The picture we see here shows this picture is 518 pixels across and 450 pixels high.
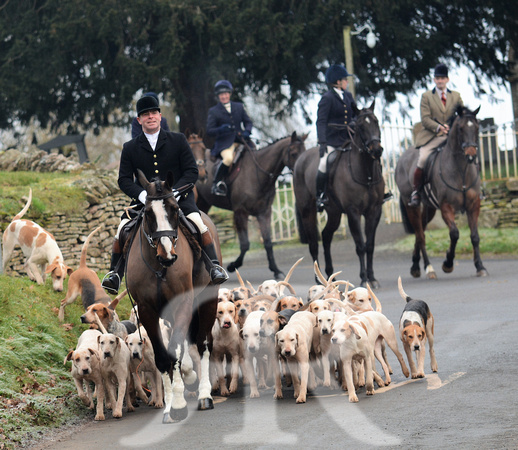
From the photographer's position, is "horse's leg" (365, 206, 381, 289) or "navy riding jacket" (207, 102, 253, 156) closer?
"horse's leg" (365, 206, 381, 289)

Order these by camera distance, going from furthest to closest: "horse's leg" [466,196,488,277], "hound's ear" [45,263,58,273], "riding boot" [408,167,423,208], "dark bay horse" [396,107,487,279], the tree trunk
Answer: the tree trunk, "riding boot" [408,167,423,208], "horse's leg" [466,196,488,277], "dark bay horse" [396,107,487,279], "hound's ear" [45,263,58,273]

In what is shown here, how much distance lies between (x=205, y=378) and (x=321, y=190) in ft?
25.7

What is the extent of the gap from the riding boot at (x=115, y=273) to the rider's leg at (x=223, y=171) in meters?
8.83

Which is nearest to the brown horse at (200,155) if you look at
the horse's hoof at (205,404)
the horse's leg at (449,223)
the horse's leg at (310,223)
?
the horse's leg at (310,223)

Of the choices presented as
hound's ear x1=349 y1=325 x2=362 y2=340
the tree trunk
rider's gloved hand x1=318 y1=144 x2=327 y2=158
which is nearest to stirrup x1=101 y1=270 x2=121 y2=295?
hound's ear x1=349 y1=325 x2=362 y2=340

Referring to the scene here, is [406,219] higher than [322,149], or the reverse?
[322,149]

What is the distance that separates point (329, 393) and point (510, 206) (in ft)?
50.1

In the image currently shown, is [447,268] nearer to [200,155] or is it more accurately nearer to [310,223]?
[310,223]

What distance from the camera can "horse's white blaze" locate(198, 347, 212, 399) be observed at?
798cm

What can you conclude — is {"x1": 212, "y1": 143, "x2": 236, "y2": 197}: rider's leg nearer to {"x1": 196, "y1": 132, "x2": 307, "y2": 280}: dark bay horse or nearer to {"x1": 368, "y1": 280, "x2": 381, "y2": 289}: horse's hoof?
{"x1": 196, "y1": 132, "x2": 307, "y2": 280}: dark bay horse

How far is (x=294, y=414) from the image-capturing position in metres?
7.29

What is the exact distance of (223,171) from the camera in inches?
685

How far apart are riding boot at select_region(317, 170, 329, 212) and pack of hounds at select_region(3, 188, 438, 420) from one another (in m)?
6.01

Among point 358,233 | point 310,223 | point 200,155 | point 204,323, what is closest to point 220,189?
point 200,155
